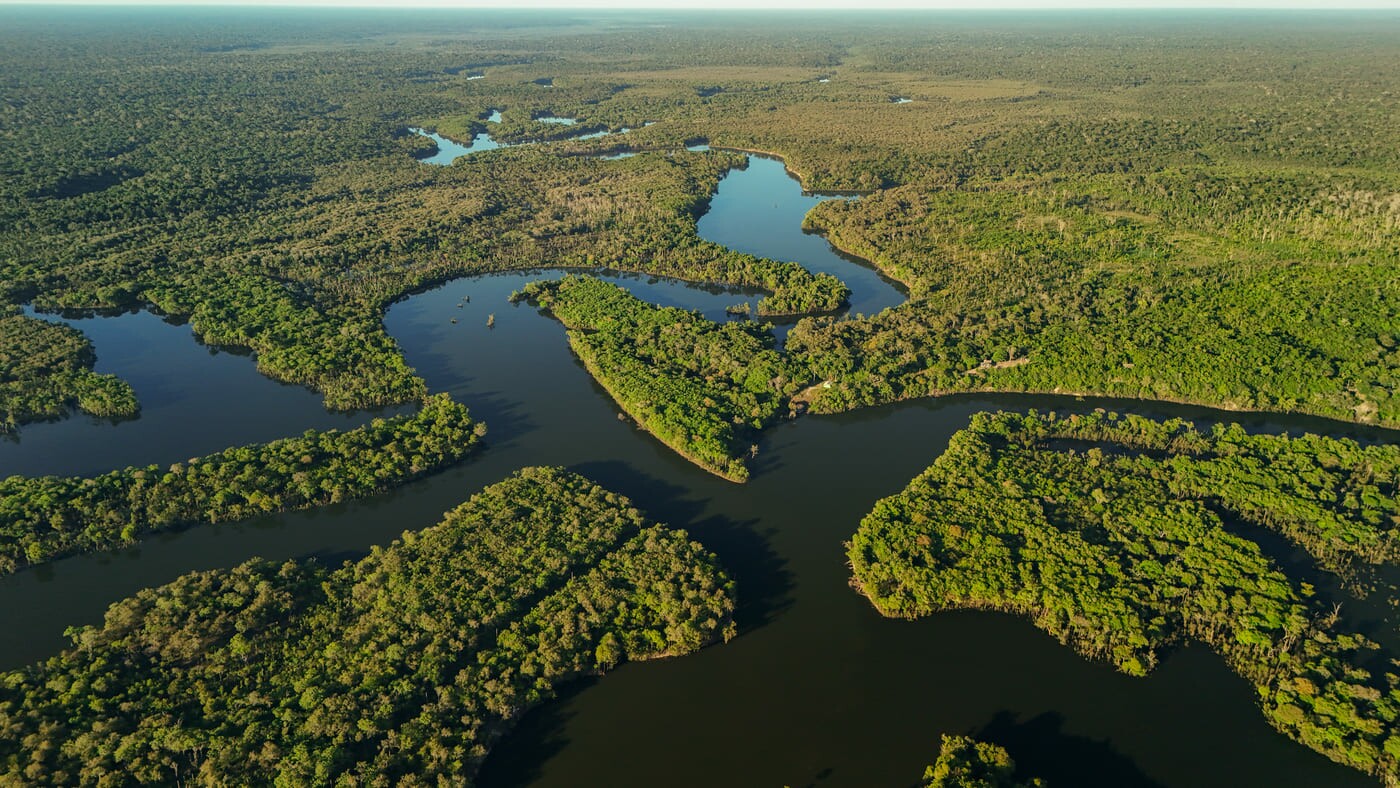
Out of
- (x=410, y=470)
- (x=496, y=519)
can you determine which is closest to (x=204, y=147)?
(x=410, y=470)

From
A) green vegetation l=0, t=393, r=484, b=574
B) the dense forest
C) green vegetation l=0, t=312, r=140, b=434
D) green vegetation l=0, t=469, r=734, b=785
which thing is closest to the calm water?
the dense forest

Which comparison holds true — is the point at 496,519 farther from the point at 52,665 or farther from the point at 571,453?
the point at 52,665

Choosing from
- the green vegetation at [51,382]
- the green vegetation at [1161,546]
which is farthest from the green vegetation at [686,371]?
the green vegetation at [51,382]

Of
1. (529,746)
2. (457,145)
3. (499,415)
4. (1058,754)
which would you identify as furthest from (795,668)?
(457,145)

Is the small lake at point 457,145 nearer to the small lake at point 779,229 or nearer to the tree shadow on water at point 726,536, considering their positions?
the small lake at point 779,229

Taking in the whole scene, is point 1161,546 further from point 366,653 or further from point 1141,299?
point 366,653
